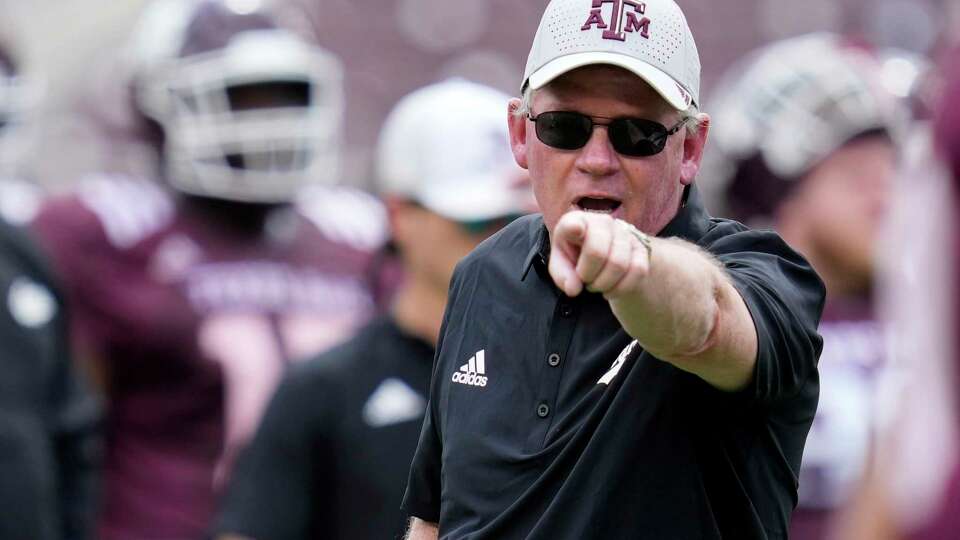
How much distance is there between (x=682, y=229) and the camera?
124 inches

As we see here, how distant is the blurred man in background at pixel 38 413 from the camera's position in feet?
19.2

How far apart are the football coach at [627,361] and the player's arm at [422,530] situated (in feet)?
0.52

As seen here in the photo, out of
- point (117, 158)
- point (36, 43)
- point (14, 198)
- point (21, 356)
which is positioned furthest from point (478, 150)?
point (36, 43)

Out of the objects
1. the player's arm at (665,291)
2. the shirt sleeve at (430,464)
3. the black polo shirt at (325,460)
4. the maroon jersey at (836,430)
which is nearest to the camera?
the player's arm at (665,291)

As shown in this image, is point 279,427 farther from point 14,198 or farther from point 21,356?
point 14,198

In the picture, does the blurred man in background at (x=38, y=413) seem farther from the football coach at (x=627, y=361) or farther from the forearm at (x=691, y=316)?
the forearm at (x=691, y=316)

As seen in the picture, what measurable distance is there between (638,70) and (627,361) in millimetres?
415

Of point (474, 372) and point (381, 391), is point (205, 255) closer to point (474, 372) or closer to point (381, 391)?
point (381, 391)

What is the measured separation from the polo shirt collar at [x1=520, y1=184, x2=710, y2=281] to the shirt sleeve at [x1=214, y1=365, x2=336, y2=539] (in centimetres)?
204

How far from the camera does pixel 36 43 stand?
12.2 metres

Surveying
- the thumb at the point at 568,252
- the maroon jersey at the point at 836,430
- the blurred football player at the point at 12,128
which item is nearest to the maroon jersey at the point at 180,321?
the blurred football player at the point at 12,128

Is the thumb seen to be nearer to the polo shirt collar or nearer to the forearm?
the forearm

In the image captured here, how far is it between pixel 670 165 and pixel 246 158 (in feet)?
14.1

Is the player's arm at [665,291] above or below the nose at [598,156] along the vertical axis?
below
